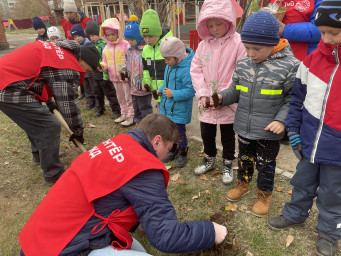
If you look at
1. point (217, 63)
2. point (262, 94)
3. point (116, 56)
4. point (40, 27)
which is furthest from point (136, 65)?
point (40, 27)

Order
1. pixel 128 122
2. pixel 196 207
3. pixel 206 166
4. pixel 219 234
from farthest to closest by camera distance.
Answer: pixel 128 122 < pixel 206 166 < pixel 196 207 < pixel 219 234

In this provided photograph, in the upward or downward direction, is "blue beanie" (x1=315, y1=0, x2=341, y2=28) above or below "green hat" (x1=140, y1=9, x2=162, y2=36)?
above

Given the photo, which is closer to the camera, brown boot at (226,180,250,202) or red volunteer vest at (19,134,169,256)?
red volunteer vest at (19,134,169,256)

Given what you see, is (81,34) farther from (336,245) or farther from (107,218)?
(336,245)

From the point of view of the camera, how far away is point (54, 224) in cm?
161

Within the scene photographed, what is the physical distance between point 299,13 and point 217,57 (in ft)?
4.06

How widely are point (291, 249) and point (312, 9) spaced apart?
104 inches

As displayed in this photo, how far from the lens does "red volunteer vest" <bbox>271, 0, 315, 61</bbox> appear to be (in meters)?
3.12

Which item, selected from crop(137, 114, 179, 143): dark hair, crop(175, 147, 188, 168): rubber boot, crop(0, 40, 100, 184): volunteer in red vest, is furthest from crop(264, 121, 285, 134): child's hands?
crop(0, 40, 100, 184): volunteer in red vest

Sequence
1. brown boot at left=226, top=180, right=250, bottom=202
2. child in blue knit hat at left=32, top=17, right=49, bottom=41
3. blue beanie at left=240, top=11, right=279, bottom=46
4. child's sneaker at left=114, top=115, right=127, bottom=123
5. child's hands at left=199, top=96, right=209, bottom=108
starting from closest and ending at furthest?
blue beanie at left=240, top=11, right=279, bottom=46, child's hands at left=199, top=96, right=209, bottom=108, brown boot at left=226, top=180, right=250, bottom=202, child's sneaker at left=114, top=115, right=127, bottom=123, child in blue knit hat at left=32, top=17, right=49, bottom=41

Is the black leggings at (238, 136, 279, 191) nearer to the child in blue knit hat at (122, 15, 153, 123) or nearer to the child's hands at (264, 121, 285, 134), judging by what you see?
the child's hands at (264, 121, 285, 134)

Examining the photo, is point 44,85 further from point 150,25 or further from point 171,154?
point 171,154

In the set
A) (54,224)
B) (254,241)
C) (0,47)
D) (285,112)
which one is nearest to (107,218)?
(54,224)

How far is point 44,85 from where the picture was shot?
10.4ft
